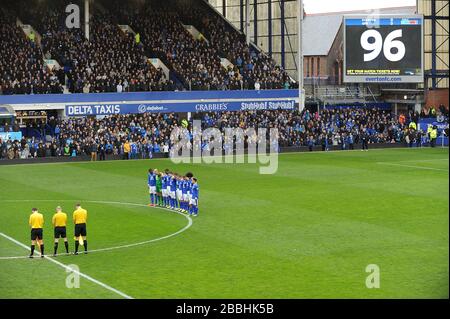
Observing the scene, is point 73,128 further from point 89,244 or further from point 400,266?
point 400,266

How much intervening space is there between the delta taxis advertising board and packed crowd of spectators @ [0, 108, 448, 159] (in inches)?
123

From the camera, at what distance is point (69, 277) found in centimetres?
1780

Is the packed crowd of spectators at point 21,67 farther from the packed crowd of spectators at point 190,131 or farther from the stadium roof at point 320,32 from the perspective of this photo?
the stadium roof at point 320,32

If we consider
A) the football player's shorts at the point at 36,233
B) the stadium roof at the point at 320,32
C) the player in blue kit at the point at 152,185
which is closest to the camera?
the football player's shorts at the point at 36,233

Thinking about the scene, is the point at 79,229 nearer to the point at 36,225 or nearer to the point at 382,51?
the point at 36,225

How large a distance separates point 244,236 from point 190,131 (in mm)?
30677

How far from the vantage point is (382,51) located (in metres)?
59.4

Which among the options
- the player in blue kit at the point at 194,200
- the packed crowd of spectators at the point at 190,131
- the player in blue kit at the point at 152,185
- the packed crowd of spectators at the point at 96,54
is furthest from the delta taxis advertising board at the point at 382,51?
the player in blue kit at the point at 194,200

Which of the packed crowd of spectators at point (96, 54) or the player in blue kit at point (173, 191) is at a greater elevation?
the packed crowd of spectators at point (96, 54)

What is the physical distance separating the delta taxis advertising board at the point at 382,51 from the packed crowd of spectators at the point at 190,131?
3.12 m

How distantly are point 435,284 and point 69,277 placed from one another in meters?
7.70

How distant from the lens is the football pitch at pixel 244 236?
55.7 feet

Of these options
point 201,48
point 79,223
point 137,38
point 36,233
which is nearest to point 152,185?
point 79,223
